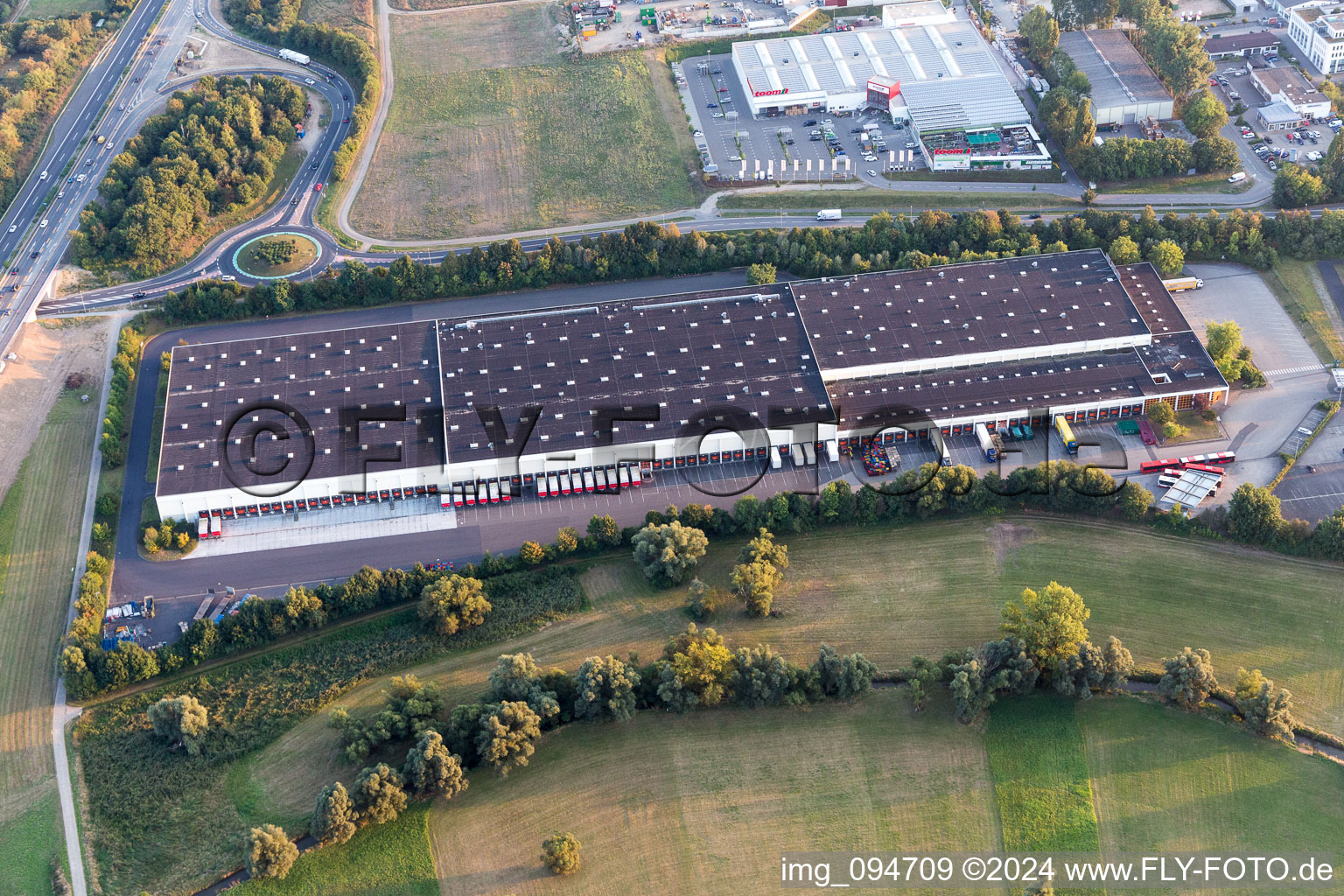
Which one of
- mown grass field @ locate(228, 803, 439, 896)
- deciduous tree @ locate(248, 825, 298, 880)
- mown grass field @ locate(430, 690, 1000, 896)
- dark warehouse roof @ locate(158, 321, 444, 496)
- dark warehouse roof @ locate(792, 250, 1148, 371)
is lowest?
mown grass field @ locate(228, 803, 439, 896)

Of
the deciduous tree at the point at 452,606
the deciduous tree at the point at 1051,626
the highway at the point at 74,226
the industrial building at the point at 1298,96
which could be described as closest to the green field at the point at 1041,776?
the deciduous tree at the point at 1051,626

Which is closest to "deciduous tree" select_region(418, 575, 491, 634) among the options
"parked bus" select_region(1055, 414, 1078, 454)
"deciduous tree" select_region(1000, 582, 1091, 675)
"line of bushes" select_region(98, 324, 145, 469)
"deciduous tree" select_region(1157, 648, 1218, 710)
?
"line of bushes" select_region(98, 324, 145, 469)

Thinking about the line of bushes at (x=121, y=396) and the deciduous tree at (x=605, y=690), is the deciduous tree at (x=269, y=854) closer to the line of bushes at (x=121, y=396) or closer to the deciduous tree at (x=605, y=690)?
the deciduous tree at (x=605, y=690)

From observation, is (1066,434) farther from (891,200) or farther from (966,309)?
(891,200)

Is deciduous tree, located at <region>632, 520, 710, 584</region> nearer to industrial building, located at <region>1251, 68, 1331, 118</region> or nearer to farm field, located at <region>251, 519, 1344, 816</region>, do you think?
farm field, located at <region>251, 519, 1344, 816</region>

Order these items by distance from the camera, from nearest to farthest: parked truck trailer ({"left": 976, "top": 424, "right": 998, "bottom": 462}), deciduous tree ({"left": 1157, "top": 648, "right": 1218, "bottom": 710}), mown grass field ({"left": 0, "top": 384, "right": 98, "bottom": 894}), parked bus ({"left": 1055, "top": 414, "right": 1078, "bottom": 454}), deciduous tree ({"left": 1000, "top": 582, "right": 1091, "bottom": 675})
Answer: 1. mown grass field ({"left": 0, "top": 384, "right": 98, "bottom": 894})
2. deciduous tree ({"left": 1157, "top": 648, "right": 1218, "bottom": 710})
3. deciduous tree ({"left": 1000, "top": 582, "right": 1091, "bottom": 675})
4. parked truck trailer ({"left": 976, "top": 424, "right": 998, "bottom": 462})
5. parked bus ({"left": 1055, "top": 414, "right": 1078, "bottom": 454})
